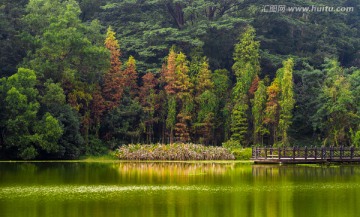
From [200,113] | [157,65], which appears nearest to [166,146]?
[200,113]

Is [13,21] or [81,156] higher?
[13,21]

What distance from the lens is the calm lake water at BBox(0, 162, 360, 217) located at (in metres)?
24.8

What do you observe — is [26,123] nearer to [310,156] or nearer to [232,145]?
[232,145]

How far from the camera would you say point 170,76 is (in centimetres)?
5450

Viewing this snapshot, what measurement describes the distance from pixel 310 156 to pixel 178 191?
1920 centimetres

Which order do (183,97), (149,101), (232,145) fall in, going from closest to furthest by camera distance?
(232,145)
(149,101)
(183,97)

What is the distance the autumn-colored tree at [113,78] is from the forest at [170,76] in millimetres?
93

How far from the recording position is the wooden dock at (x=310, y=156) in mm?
46406

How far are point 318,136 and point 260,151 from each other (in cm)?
865

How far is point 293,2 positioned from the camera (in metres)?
60.8

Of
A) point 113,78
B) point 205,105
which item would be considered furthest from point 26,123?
point 205,105

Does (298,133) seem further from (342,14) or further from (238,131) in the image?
(342,14)

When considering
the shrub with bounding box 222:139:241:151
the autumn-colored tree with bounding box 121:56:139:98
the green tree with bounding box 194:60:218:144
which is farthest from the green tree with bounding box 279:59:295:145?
the autumn-colored tree with bounding box 121:56:139:98

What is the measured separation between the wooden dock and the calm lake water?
2146 millimetres
